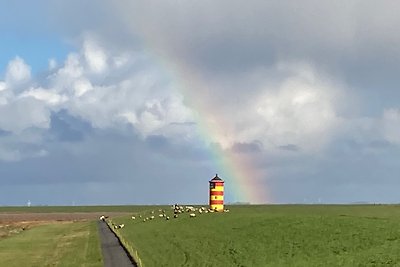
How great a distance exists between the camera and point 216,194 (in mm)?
99688

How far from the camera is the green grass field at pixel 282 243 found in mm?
44844

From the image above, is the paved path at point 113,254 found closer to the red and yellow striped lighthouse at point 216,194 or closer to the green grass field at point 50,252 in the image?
the green grass field at point 50,252

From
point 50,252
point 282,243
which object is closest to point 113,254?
point 50,252

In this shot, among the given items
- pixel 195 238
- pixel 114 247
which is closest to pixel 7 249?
pixel 114 247

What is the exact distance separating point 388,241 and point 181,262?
48.4 ft

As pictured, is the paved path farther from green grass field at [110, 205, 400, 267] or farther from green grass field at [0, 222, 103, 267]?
green grass field at [110, 205, 400, 267]

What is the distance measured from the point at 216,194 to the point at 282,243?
46332 millimetres

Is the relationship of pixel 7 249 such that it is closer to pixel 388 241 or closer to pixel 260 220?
pixel 260 220

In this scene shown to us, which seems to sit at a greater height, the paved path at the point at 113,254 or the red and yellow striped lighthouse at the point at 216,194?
the red and yellow striped lighthouse at the point at 216,194

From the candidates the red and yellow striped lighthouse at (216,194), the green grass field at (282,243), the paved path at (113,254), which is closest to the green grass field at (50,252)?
the paved path at (113,254)

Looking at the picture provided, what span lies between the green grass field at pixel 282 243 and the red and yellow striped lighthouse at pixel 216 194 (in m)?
25.5

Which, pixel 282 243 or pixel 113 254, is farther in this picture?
pixel 113 254

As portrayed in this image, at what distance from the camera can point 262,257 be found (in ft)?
161

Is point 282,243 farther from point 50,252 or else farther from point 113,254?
point 50,252
